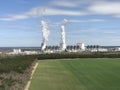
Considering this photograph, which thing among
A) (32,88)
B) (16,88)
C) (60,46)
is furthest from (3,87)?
(60,46)

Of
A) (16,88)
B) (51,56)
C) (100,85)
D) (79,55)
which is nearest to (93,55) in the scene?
(79,55)

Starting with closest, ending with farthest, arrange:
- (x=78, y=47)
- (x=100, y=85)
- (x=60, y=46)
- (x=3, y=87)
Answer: (x=3, y=87) → (x=100, y=85) → (x=60, y=46) → (x=78, y=47)

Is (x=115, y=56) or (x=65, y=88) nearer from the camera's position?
(x=65, y=88)

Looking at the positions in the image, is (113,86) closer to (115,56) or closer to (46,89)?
(46,89)

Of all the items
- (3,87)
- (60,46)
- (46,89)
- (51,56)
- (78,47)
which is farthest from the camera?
(78,47)

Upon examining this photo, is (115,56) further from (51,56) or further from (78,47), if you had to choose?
(78,47)

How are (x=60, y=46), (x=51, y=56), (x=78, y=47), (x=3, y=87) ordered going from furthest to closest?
(x=78, y=47) → (x=60, y=46) → (x=51, y=56) → (x=3, y=87)

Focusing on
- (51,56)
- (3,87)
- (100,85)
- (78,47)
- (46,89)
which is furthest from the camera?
(78,47)

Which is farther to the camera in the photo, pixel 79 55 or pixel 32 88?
pixel 79 55
